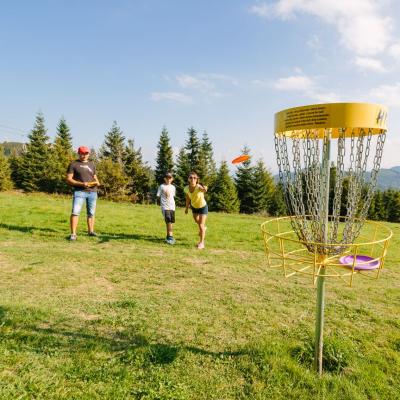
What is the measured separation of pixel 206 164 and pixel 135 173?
12.1 metres

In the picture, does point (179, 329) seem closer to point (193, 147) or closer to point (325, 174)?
point (325, 174)

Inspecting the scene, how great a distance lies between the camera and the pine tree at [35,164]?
5123cm

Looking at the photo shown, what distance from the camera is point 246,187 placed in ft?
171

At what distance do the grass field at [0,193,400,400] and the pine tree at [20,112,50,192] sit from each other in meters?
48.3

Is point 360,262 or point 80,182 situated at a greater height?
point 80,182

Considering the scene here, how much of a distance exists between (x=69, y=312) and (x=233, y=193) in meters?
44.7

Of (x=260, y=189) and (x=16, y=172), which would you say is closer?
(x=260, y=189)

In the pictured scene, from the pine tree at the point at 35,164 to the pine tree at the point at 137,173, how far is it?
12439 mm

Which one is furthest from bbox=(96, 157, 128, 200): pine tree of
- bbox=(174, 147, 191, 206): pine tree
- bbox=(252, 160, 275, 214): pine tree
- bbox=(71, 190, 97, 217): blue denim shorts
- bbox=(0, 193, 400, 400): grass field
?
bbox=(0, 193, 400, 400): grass field

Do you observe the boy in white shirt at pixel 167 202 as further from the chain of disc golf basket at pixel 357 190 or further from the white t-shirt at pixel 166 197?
the chain of disc golf basket at pixel 357 190

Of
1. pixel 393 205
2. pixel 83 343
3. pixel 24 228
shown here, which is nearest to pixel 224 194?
pixel 393 205

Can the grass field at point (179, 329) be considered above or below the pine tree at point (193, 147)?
below

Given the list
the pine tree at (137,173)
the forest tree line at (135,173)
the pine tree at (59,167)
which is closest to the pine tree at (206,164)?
the forest tree line at (135,173)

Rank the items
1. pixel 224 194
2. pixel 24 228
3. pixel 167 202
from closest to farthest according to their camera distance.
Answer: pixel 167 202 → pixel 24 228 → pixel 224 194
